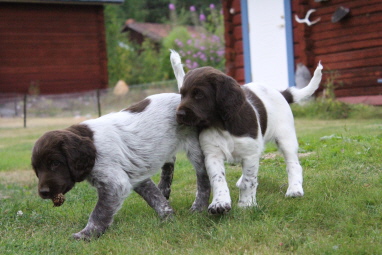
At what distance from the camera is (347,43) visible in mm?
12828

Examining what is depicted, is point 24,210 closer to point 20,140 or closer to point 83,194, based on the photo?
point 83,194

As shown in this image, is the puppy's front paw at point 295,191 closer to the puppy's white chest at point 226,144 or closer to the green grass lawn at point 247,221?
the green grass lawn at point 247,221

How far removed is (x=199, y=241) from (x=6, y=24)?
68.4ft

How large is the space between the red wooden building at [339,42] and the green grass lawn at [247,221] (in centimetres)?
682

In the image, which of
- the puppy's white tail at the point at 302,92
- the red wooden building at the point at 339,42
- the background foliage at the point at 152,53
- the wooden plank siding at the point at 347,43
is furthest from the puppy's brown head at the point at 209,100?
the background foliage at the point at 152,53

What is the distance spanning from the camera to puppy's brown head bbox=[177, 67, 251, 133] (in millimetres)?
3969

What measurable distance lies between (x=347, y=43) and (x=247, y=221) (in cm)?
1001

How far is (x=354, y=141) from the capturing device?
6.69m

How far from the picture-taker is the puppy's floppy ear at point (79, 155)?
3775 millimetres

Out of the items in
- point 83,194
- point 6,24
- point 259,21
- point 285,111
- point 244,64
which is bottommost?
point 83,194

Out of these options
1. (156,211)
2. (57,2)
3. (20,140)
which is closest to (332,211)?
(156,211)

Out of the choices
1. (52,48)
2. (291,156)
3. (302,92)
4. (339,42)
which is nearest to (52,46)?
(52,48)

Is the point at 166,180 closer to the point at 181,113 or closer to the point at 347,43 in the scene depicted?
the point at 181,113

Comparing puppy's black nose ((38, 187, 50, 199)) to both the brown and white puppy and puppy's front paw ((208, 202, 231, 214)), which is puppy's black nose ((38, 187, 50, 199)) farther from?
puppy's front paw ((208, 202, 231, 214))
